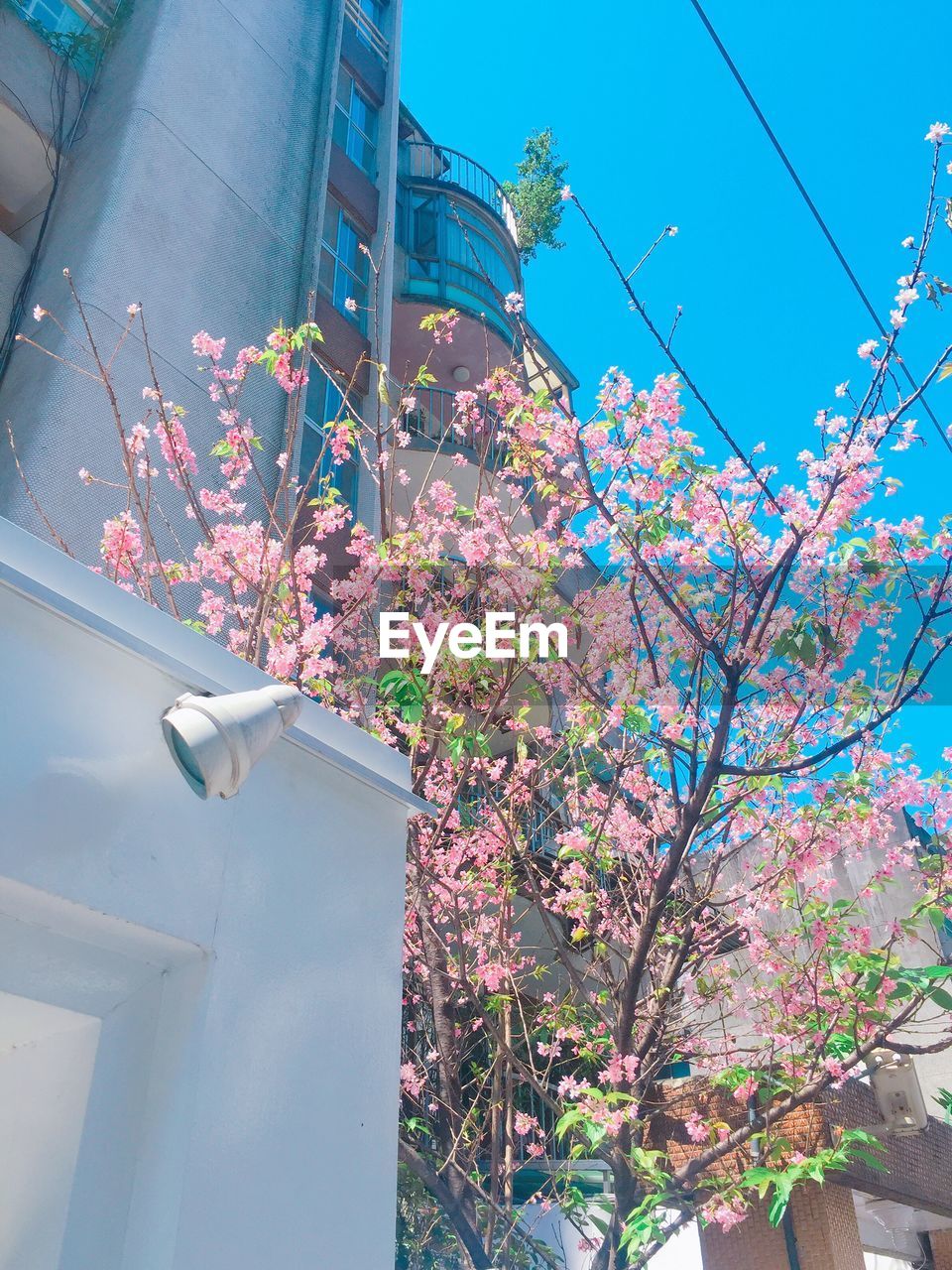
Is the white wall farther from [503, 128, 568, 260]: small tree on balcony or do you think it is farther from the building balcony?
[503, 128, 568, 260]: small tree on balcony

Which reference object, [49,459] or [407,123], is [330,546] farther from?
[407,123]

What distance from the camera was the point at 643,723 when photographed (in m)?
5.23

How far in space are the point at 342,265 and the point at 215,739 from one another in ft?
36.5

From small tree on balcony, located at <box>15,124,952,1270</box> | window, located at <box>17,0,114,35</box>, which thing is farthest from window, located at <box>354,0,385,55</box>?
small tree on balcony, located at <box>15,124,952,1270</box>

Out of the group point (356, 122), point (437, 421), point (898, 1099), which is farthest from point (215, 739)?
point (356, 122)

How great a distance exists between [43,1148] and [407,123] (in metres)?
17.0

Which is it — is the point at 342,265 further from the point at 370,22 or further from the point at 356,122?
the point at 370,22

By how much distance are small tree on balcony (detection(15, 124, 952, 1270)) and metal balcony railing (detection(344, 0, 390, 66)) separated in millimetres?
8810

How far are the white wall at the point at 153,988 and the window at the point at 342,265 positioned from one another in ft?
31.4

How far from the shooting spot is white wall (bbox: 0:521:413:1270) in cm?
261

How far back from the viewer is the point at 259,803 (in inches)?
131

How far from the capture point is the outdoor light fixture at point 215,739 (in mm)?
2404

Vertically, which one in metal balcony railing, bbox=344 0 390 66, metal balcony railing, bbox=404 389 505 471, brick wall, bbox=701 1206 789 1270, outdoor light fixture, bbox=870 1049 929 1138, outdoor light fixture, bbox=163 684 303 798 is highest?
metal balcony railing, bbox=344 0 390 66

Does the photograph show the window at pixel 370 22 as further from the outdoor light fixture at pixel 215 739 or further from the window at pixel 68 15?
the outdoor light fixture at pixel 215 739
